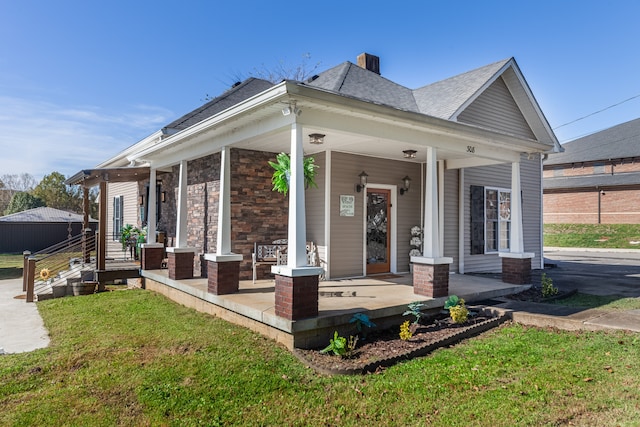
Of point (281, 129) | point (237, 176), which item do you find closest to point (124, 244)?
point (237, 176)

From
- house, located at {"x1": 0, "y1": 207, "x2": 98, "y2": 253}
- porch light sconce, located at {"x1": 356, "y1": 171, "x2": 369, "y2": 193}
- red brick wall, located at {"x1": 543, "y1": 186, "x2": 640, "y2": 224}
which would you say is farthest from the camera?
red brick wall, located at {"x1": 543, "y1": 186, "x2": 640, "y2": 224}

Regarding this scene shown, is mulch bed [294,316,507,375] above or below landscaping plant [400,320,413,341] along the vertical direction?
below

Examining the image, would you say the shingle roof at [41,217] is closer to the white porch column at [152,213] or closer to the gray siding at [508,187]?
the white porch column at [152,213]

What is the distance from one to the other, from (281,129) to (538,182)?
31.6ft

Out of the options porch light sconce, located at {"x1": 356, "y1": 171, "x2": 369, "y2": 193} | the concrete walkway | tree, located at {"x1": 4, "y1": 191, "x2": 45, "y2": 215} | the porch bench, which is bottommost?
the concrete walkway

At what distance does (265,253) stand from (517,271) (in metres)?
5.01

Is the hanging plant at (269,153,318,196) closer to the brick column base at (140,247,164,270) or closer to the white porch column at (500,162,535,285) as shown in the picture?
the brick column base at (140,247,164,270)

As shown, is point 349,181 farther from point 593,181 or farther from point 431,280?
point 593,181

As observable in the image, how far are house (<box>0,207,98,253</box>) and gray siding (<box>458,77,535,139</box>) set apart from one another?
21103 mm

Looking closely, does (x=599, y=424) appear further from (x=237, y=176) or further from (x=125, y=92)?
(x=125, y=92)

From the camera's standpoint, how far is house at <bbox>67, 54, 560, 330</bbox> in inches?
206

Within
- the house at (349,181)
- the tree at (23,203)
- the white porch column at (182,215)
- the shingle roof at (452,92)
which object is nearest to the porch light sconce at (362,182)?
the house at (349,181)

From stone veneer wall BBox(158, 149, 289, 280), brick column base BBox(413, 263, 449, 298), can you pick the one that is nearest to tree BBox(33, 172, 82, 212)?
stone veneer wall BBox(158, 149, 289, 280)

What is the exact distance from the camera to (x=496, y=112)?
1055cm
